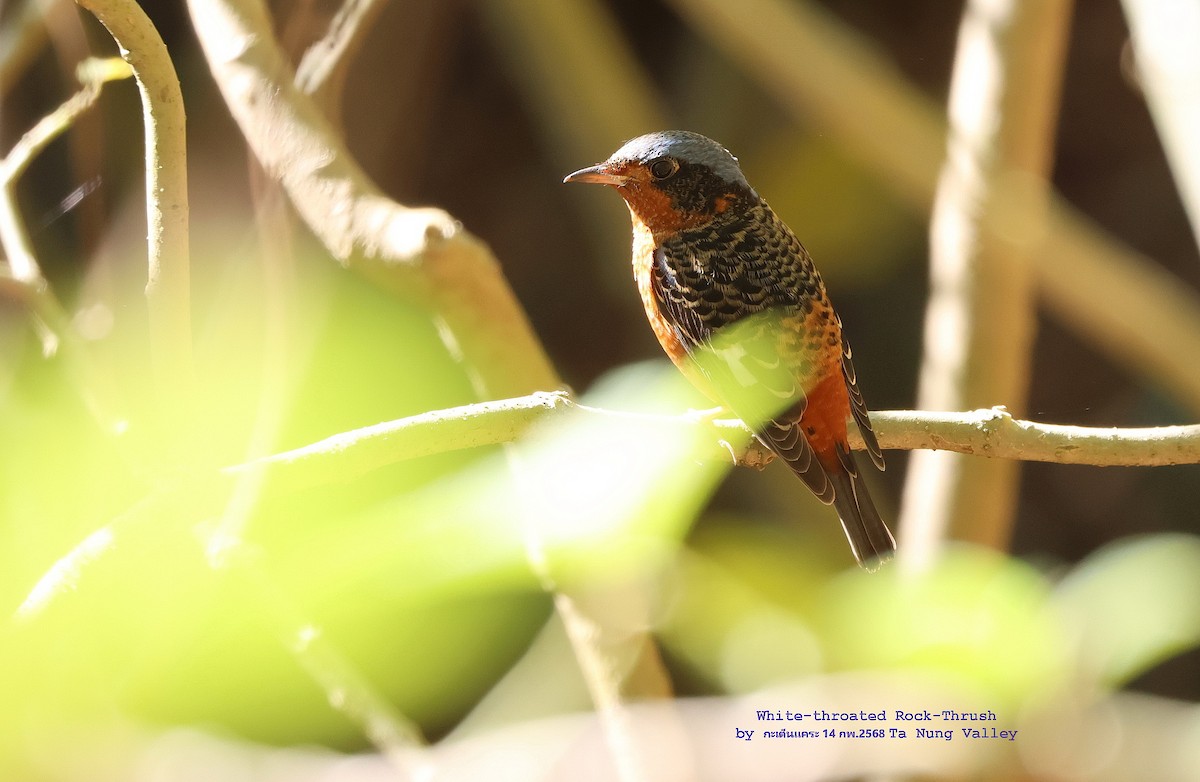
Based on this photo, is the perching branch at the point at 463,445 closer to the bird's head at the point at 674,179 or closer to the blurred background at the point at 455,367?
the blurred background at the point at 455,367

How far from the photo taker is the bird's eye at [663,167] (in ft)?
4.95

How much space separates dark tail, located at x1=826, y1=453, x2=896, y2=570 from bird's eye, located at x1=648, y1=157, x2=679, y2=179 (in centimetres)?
47

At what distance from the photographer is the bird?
146cm

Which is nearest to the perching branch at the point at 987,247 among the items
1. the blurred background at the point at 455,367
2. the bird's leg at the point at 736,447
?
the blurred background at the point at 455,367

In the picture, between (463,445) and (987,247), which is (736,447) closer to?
(463,445)

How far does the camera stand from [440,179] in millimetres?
2648

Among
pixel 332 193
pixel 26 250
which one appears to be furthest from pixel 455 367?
pixel 26 250

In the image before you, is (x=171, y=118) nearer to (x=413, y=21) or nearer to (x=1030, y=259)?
(x=413, y=21)

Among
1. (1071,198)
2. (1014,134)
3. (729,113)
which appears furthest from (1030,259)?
(1071,198)

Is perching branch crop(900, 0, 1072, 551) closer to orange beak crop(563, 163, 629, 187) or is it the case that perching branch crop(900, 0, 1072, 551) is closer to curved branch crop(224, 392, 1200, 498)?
curved branch crop(224, 392, 1200, 498)

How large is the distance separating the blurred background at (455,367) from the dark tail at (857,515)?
224mm

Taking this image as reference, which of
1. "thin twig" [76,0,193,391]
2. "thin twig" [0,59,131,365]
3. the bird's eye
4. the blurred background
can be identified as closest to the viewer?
"thin twig" [76,0,193,391]

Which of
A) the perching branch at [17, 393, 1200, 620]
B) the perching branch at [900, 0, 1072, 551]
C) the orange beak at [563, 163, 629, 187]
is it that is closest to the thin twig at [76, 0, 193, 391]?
the perching branch at [17, 393, 1200, 620]

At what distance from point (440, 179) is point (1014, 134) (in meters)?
1.35
